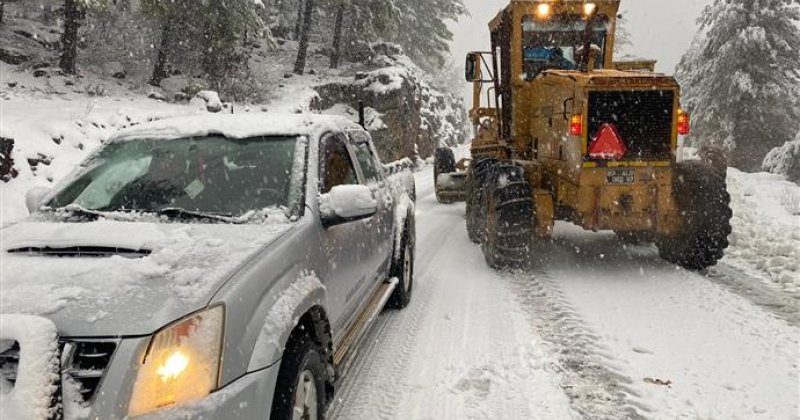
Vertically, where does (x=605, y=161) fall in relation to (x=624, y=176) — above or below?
above

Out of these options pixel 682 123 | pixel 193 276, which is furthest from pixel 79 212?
pixel 682 123

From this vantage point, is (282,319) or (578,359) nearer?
(282,319)

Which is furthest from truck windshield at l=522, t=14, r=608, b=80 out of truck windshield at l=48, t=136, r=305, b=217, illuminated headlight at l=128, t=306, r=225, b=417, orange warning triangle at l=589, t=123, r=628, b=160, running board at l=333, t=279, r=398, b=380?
illuminated headlight at l=128, t=306, r=225, b=417

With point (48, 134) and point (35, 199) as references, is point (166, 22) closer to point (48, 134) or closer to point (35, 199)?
point (48, 134)

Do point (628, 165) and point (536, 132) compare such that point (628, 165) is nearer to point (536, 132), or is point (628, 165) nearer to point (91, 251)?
point (536, 132)

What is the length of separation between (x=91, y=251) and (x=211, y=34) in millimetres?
15297

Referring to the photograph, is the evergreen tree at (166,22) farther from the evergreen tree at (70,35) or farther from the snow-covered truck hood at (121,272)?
the snow-covered truck hood at (121,272)

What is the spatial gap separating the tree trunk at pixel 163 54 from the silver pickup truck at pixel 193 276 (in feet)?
44.2

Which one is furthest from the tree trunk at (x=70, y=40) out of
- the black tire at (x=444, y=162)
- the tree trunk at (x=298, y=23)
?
the tree trunk at (x=298, y=23)

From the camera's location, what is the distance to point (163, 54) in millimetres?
16219

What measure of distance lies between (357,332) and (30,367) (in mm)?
2252

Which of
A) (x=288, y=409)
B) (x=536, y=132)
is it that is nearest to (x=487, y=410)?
(x=288, y=409)

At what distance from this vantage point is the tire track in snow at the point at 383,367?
3564 millimetres

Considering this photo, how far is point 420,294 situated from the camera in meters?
6.15
